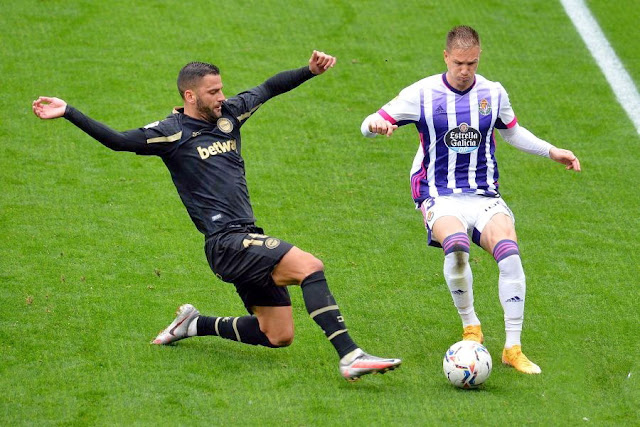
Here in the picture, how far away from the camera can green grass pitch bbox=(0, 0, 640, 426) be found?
256 inches

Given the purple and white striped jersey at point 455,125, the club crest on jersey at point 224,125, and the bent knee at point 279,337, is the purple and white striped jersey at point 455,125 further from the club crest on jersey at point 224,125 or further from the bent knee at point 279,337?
the bent knee at point 279,337

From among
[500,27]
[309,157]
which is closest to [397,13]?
[500,27]

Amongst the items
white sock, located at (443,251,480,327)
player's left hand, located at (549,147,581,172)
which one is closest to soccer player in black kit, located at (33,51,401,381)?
white sock, located at (443,251,480,327)

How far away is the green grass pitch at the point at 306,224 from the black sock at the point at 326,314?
323 mm

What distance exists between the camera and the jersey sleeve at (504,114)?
7.29 m

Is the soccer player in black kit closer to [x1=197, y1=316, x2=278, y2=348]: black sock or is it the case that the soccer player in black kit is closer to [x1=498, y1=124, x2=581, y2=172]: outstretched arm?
[x1=197, y1=316, x2=278, y2=348]: black sock

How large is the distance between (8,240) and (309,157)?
9.63ft

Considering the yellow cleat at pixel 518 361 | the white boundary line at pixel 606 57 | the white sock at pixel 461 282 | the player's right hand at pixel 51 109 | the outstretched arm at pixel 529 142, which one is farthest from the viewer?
the white boundary line at pixel 606 57

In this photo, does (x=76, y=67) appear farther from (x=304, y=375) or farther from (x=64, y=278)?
(x=304, y=375)

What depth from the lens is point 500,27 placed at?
482 inches

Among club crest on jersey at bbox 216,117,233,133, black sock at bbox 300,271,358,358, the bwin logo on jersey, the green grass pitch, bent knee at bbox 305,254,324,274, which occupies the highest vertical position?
club crest on jersey at bbox 216,117,233,133

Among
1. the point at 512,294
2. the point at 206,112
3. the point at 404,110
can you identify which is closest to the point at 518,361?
the point at 512,294

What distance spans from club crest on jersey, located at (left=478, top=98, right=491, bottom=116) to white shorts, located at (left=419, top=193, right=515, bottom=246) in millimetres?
567

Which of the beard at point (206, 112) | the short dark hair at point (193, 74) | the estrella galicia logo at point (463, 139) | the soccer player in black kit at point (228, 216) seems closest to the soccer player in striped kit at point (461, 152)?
the estrella galicia logo at point (463, 139)
